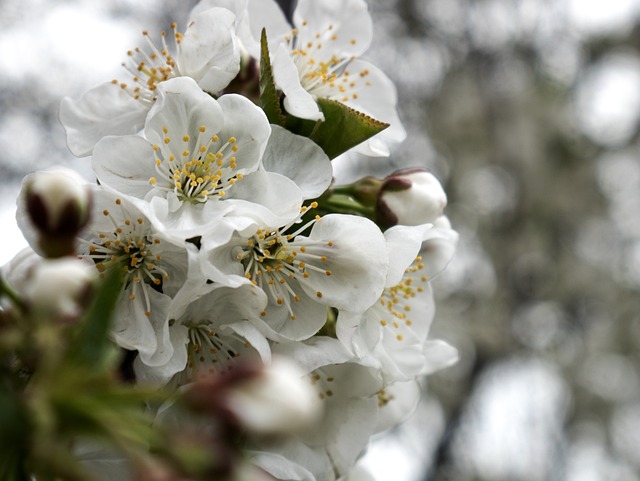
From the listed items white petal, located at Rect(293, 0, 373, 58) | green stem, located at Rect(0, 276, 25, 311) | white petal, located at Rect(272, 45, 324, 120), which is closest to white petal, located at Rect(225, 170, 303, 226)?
white petal, located at Rect(272, 45, 324, 120)

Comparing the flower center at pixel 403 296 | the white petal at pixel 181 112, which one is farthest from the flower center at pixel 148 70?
the flower center at pixel 403 296

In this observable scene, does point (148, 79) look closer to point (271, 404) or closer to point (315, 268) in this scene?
point (315, 268)

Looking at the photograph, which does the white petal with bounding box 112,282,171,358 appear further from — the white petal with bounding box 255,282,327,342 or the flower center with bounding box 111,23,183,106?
the flower center with bounding box 111,23,183,106

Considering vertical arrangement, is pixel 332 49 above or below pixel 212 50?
below

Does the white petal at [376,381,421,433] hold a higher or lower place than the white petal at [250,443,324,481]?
lower

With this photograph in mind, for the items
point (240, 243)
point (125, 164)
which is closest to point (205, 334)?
point (240, 243)

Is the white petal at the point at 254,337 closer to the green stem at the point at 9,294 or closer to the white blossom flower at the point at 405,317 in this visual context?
the white blossom flower at the point at 405,317

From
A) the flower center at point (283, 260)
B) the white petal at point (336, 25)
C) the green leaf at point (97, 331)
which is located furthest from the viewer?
the white petal at point (336, 25)
